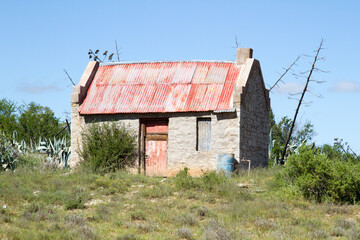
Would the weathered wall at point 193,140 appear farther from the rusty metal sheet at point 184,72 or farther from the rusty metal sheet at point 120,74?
the rusty metal sheet at point 120,74

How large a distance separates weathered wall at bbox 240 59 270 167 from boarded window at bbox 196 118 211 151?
1.31 m

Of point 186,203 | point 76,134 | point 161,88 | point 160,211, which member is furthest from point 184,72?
point 160,211

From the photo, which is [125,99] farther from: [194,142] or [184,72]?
[194,142]

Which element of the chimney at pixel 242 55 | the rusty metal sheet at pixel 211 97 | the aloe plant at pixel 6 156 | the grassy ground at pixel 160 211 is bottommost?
the grassy ground at pixel 160 211

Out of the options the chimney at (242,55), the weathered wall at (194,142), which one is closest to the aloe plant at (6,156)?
the weathered wall at (194,142)

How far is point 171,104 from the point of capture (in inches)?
856

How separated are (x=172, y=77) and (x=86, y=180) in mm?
6635

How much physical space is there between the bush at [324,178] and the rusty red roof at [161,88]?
5431 mm

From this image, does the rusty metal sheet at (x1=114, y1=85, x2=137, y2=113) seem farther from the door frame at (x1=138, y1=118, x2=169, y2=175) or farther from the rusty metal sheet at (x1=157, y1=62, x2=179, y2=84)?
the rusty metal sheet at (x1=157, y1=62, x2=179, y2=84)

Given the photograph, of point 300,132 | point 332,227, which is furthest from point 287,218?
point 300,132

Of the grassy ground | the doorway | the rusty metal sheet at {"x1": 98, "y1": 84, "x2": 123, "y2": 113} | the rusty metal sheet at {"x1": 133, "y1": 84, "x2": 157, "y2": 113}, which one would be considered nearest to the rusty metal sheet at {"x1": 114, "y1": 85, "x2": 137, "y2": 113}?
the rusty metal sheet at {"x1": 98, "y1": 84, "x2": 123, "y2": 113}

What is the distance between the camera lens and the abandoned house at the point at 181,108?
20953mm

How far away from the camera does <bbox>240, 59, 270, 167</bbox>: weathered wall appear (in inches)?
838

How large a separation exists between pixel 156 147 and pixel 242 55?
531 centimetres
